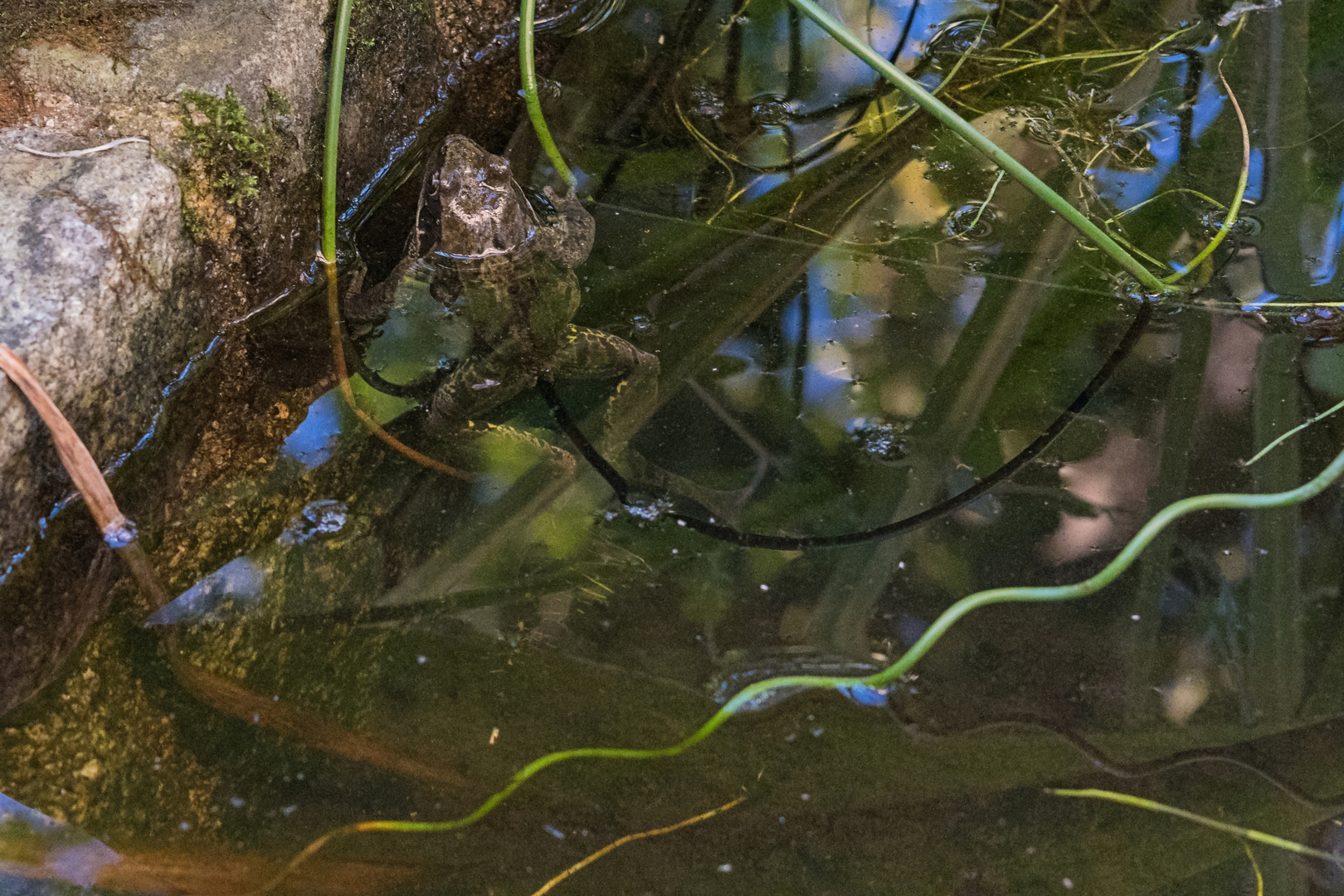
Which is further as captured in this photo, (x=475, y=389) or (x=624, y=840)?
(x=475, y=389)

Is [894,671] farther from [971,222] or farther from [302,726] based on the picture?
[971,222]

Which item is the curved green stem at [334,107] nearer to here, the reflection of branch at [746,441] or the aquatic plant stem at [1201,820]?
the reflection of branch at [746,441]

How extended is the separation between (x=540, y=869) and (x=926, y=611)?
0.96m

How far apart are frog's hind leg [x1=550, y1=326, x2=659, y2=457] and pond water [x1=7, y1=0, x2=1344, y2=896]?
0.03 m

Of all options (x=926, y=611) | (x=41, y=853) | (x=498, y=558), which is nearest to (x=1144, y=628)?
(x=926, y=611)

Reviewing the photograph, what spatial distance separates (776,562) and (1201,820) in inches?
37.6

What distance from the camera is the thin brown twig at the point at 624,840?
1.57 m

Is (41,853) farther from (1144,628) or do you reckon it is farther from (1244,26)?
(1244,26)

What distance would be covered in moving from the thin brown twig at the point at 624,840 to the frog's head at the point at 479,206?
1859 millimetres

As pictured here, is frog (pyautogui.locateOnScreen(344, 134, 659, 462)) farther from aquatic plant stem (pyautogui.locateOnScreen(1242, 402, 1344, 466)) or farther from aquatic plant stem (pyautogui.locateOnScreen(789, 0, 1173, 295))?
aquatic plant stem (pyautogui.locateOnScreen(1242, 402, 1344, 466))

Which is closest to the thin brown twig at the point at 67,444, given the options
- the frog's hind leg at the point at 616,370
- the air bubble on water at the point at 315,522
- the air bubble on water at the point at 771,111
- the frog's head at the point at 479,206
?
the air bubble on water at the point at 315,522

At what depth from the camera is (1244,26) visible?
3211 mm

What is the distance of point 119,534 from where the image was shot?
6.42ft

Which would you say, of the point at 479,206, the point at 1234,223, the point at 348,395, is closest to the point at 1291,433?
the point at 1234,223
